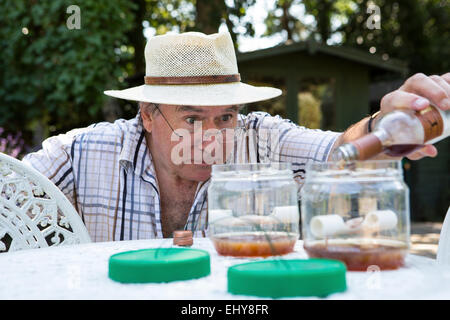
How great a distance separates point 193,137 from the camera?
2086mm

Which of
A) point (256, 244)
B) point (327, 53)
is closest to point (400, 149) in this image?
point (256, 244)

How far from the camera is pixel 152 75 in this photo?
2256 millimetres

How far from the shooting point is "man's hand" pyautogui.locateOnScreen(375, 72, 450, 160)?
1176mm

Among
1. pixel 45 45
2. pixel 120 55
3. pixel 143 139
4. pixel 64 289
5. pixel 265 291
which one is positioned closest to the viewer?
pixel 265 291

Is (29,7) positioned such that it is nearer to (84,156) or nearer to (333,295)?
(84,156)

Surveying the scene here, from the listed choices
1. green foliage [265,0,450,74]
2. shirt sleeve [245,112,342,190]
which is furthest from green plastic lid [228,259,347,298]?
green foliage [265,0,450,74]

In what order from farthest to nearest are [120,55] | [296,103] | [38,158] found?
[296,103]
[120,55]
[38,158]

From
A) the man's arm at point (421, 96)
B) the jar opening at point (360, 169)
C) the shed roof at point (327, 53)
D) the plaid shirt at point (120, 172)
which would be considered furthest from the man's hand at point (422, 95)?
the shed roof at point (327, 53)

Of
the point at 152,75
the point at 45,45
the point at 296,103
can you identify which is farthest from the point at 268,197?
the point at 296,103

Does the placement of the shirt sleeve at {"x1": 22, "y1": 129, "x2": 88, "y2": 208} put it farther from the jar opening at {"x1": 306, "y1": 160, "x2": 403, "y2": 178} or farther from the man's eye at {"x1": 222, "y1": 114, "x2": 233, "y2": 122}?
the jar opening at {"x1": 306, "y1": 160, "x2": 403, "y2": 178}

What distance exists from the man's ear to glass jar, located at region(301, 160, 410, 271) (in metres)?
1.32

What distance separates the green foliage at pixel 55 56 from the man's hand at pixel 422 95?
6.06m

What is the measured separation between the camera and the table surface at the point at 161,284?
0.94m

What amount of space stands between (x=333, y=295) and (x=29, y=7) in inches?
282
